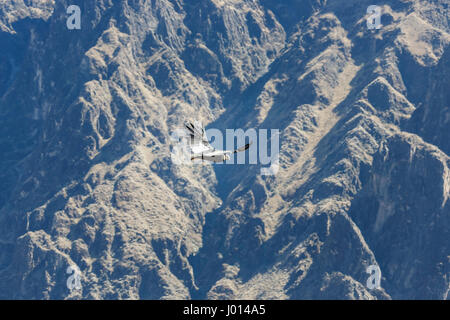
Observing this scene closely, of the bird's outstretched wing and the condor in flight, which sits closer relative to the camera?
the condor in flight

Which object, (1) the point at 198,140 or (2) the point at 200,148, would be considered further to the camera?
(2) the point at 200,148

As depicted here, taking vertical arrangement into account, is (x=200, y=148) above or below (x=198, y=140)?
below

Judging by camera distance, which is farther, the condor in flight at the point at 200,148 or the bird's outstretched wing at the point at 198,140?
the bird's outstretched wing at the point at 198,140
